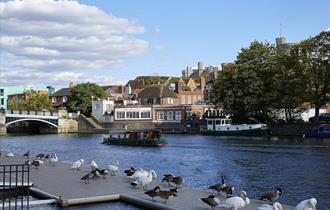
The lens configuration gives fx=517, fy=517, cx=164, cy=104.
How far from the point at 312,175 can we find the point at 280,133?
2147 inches

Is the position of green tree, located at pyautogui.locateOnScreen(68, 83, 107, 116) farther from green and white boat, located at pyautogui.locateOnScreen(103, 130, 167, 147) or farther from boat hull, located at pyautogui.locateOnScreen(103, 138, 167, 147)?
boat hull, located at pyautogui.locateOnScreen(103, 138, 167, 147)

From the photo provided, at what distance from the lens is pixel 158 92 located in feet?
394

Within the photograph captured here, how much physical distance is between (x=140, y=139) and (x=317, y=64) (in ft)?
110

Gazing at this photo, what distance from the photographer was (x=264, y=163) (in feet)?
137

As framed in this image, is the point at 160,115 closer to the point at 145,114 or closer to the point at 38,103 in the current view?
the point at 145,114

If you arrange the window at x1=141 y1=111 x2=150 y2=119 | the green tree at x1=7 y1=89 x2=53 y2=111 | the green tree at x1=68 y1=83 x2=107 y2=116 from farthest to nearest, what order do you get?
the green tree at x1=7 y1=89 x2=53 y2=111 → the green tree at x1=68 y1=83 x2=107 y2=116 → the window at x1=141 y1=111 x2=150 y2=119

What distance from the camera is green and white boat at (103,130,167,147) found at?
2598 inches

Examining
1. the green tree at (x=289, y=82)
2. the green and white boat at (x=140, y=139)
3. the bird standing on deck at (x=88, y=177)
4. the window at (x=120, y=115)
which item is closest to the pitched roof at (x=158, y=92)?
the window at (x=120, y=115)

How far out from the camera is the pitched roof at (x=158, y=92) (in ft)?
391

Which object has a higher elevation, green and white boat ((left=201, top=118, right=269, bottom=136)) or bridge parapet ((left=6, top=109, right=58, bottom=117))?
bridge parapet ((left=6, top=109, right=58, bottom=117))

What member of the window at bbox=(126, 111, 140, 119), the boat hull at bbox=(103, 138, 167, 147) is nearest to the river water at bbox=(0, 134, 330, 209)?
the boat hull at bbox=(103, 138, 167, 147)

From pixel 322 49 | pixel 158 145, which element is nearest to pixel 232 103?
pixel 322 49

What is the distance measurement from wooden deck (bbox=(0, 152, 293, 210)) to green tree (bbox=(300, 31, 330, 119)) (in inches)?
2445

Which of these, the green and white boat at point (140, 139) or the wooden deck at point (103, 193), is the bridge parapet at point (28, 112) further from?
the wooden deck at point (103, 193)
